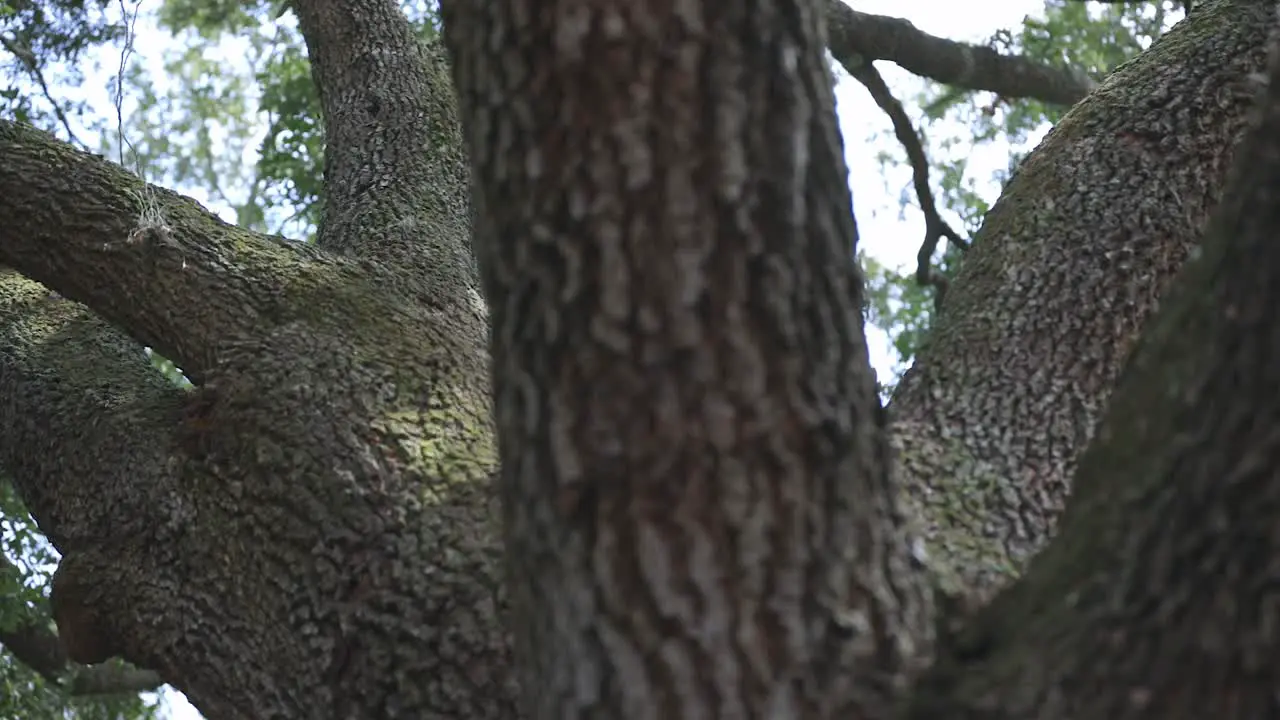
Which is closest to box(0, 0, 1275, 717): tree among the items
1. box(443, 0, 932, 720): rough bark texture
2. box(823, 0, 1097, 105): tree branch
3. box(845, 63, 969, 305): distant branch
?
box(443, 0, 932, 720): rough bark texture

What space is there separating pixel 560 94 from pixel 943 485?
52.3 inches

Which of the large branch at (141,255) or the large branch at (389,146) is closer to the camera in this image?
the large branch at (141,255)

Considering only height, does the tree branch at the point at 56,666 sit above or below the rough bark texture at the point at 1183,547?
above

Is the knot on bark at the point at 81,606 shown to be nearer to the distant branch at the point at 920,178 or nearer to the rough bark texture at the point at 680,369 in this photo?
the rough bark texture at the point at 680,369

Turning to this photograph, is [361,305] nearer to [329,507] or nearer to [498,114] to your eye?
[329,507]

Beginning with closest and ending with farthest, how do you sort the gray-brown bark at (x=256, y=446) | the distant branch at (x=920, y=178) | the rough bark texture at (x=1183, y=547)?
1. the rough bark texture at (x=1183, y=547)
2. the gray-brown bark at (x=256, y=446)
3. the distant branch at (x=920, y=178)

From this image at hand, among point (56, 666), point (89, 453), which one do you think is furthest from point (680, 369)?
point (56, 666)

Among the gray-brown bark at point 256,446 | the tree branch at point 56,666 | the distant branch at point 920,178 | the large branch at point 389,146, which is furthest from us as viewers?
the distant branch at point 920,178

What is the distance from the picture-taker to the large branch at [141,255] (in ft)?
11.4

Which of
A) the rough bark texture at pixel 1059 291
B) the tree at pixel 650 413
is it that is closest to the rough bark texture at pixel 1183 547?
the tree at pixel 650 413

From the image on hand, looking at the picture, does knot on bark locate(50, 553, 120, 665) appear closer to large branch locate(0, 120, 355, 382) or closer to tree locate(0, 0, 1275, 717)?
tree locate(0, 0, 1275, 717)

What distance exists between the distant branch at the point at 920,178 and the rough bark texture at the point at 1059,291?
339 centimetres

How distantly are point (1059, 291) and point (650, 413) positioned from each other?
5.43ft

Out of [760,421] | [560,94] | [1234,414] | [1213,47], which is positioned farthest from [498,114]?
[1213,47]
